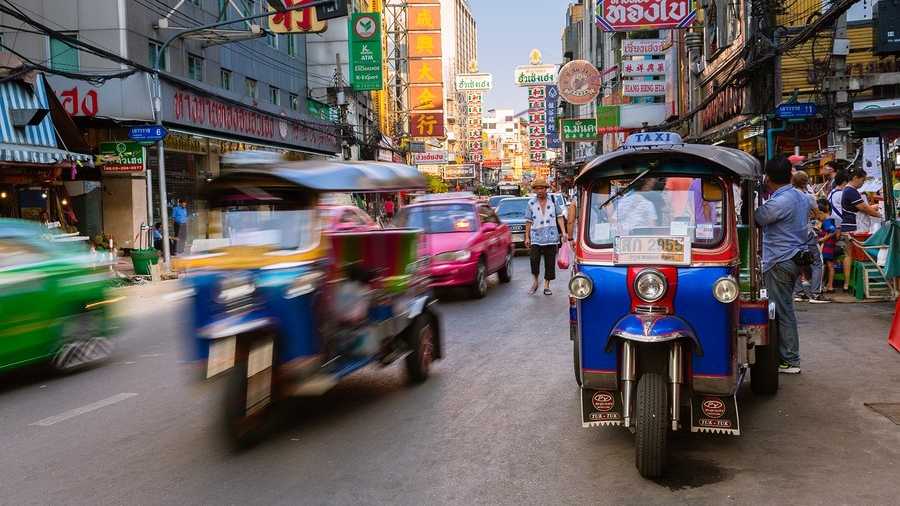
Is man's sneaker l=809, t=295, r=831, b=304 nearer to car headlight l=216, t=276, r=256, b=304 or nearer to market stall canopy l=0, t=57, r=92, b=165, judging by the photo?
car headlight l=216, t=276, r=256, b=304

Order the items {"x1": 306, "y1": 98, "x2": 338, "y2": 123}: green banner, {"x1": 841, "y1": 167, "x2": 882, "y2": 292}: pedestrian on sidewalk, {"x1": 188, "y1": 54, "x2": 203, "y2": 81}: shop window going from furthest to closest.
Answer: {"x1": 306, "y1": 98, "x2": 338, "y2": 123}: green banner < {"x1": 188, "y1": 54, "x2": 203, "y2": 81}: shop window < {"x1": 841, "y1": 167, "x2": 882, "y2": 292}: pedestrian on sidewalk

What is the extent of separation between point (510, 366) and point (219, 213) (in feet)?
11.6

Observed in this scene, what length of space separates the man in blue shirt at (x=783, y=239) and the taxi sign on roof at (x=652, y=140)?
148 cm

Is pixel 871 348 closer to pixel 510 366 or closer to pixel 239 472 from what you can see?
pixel 510 366

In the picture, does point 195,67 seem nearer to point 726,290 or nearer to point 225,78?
point 225,78

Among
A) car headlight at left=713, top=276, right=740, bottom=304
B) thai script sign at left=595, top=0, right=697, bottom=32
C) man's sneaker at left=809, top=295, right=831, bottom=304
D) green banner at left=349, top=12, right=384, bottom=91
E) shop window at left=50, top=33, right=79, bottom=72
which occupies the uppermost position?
green banner at left=349, top=12, right=384, bottom=91

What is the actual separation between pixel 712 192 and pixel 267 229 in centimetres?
335

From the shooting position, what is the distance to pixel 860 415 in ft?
21.2

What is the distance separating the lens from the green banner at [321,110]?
42.8 m

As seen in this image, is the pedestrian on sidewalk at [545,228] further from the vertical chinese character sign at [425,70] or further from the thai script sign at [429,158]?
the vertical chinese character sign at [425,70]

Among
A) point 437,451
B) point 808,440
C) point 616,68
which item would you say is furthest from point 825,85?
point 616,68

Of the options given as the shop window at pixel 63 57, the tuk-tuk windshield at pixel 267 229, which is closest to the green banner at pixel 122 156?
the shop window at pixel 63 57

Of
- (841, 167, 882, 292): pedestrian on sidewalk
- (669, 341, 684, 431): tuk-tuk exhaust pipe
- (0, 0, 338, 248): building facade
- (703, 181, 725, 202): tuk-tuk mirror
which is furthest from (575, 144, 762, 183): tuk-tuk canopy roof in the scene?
(0, 0, 338, 248): building facade

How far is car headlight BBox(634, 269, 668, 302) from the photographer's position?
5.35m
